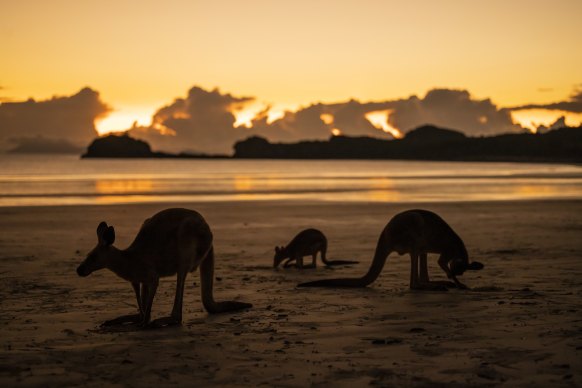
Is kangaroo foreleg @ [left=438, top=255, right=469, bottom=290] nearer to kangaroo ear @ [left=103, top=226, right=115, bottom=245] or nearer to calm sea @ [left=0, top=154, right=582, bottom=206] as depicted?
kangaroo ear @ [left=103, top=226, right=115, bottom=245]

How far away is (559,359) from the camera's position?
5.55m

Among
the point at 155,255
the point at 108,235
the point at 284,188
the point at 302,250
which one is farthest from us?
the point at 284,188

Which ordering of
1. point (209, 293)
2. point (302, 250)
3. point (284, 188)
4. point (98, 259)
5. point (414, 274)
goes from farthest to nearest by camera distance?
point (284, 188)
point (302, 250)
point (414, 274)
point (209, 293)
point (98, 259)

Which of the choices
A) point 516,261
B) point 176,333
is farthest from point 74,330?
point 516,261

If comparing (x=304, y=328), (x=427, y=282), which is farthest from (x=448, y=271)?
(x=304, y=328)

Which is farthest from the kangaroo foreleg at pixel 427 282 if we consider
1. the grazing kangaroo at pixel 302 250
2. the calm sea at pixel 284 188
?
the calm sea at pixel 284 188

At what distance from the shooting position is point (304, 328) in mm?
6836

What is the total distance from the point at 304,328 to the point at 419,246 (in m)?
2.69

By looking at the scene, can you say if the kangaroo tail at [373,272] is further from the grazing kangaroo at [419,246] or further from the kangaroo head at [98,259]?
the kangaroo head at [98,259]

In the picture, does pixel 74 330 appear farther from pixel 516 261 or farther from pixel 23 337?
pixel 516 261

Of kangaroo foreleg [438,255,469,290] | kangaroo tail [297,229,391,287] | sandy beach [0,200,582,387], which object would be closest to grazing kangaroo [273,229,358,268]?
sandy beach [0,200,582,387]

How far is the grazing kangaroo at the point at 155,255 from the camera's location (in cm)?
690

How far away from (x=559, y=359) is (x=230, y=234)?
11815mm

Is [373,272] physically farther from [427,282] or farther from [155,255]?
[155,255]
